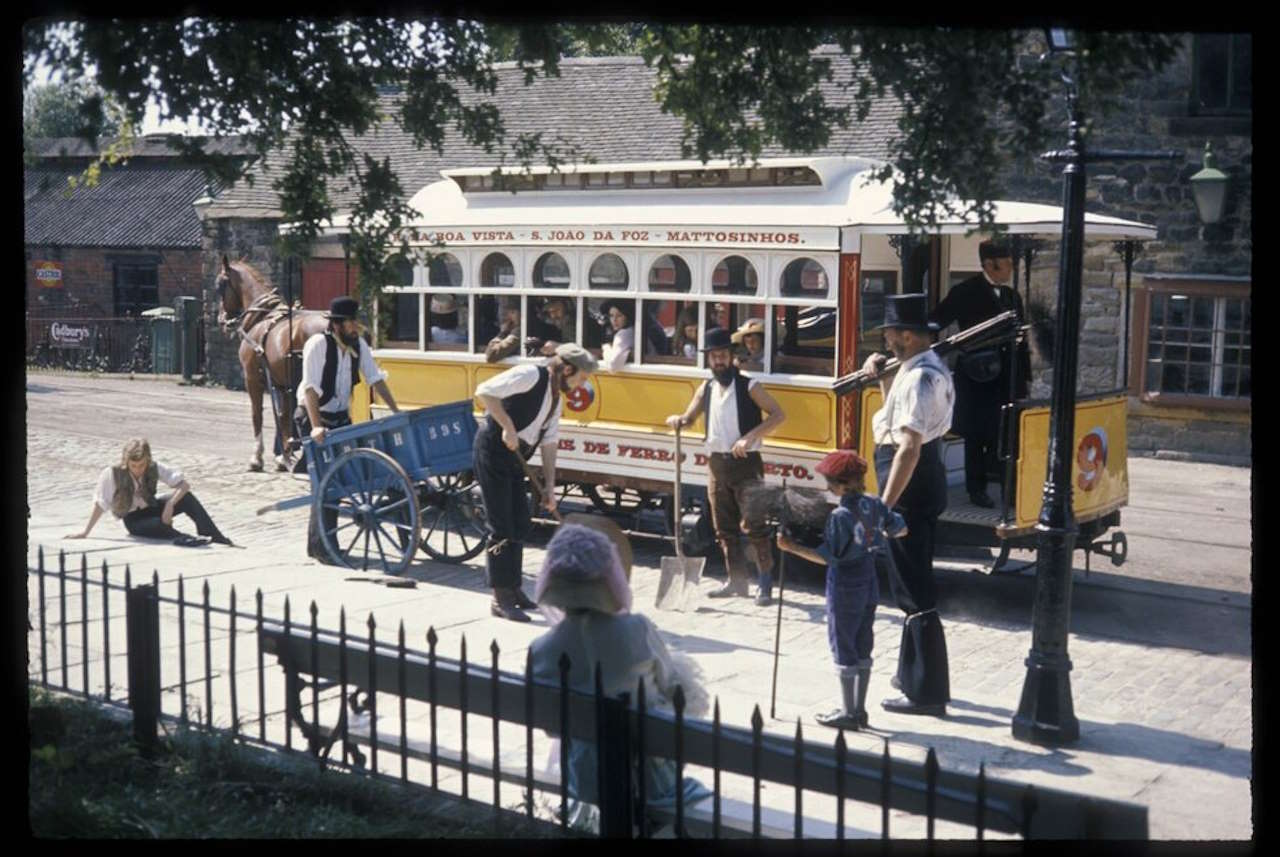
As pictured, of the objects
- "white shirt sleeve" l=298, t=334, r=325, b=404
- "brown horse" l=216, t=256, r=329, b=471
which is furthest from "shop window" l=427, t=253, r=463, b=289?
"brown horse" l=216, t=256, r=329, b=471

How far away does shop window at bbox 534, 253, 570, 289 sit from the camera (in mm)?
12477

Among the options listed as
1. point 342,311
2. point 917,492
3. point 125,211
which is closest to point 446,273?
point 342,311

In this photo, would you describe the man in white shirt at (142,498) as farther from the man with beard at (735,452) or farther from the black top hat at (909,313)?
the black top hat at (909,313)

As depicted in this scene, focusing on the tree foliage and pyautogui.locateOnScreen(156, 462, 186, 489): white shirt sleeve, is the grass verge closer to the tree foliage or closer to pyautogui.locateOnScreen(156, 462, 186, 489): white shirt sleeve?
the tree foliage

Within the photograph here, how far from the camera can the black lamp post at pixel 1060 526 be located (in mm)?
7082

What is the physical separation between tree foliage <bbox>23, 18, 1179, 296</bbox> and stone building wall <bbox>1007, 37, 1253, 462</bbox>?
12166 mm

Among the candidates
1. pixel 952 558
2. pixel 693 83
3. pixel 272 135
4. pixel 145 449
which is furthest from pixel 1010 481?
pixel 145 449

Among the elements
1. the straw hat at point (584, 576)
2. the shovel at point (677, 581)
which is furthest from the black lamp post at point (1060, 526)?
the shovel at point (677, 581)

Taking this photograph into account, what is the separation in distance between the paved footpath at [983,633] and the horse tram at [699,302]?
65 cm

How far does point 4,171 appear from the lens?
209 inches

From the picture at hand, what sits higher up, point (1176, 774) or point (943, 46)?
point (943, 46)

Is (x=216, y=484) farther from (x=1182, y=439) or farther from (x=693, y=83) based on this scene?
(x=1182, y=439)

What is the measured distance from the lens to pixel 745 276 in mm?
11531

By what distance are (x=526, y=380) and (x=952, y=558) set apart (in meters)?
4.26
